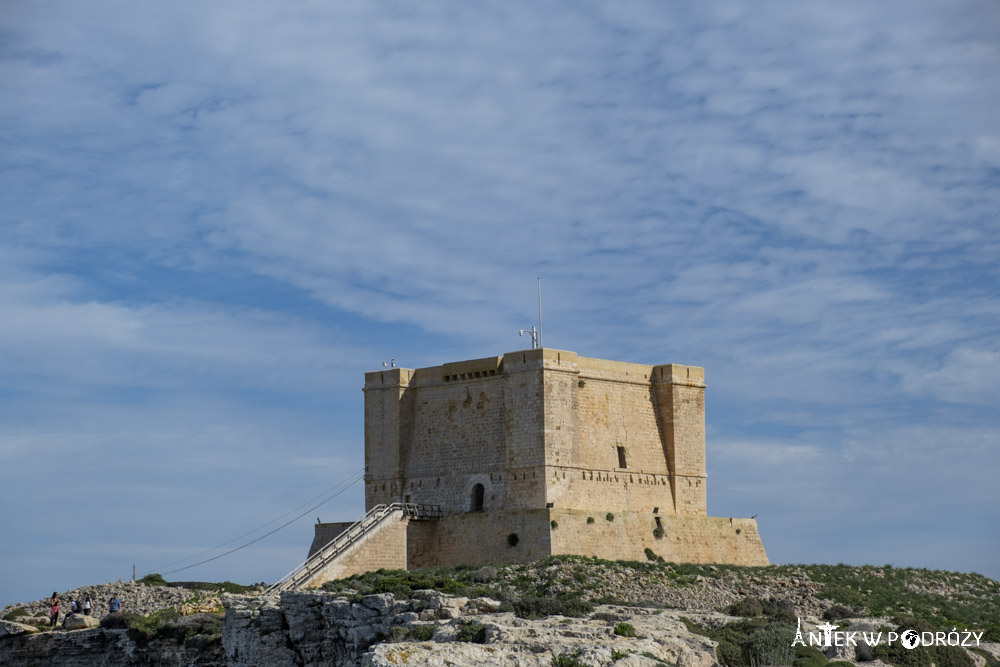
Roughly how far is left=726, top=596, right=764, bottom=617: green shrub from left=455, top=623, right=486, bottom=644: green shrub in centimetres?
888

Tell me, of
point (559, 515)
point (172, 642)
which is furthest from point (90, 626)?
point (559, 515)

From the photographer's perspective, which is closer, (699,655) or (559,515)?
(699,655)

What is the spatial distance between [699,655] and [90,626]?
21228mm

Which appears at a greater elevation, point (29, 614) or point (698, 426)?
point (698, 426)

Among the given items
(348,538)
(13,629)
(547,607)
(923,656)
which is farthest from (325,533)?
(923,656)

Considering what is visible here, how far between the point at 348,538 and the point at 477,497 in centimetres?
455

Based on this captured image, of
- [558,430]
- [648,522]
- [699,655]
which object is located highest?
[558,430]

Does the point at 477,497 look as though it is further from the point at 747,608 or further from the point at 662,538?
the point at 747,608

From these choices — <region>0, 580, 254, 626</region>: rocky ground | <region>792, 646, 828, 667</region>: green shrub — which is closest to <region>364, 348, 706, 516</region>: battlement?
<region>0, 580, 254, 626</region>: rocky ground

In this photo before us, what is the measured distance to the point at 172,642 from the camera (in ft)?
135

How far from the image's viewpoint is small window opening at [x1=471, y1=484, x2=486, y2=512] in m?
47.7

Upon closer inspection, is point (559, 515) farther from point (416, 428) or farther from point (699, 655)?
point (699, 655)

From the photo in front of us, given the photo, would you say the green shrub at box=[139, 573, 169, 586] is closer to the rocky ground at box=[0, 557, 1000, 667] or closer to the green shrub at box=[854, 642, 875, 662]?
the rocky ground at box=[0, 557, 1000, 667]

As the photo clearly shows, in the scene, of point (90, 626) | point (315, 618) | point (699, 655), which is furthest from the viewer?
point (90, 626)
